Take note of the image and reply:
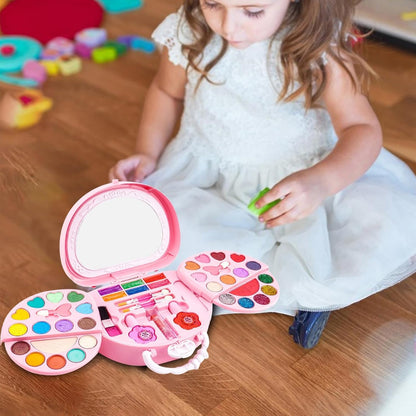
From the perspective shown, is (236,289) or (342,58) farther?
(342,58)

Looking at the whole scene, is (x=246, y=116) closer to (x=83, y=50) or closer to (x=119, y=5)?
(x=83, y=50)

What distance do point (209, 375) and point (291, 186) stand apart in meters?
0.28

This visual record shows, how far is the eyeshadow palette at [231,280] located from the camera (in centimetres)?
91

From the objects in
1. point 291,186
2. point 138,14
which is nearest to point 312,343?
point 291,186

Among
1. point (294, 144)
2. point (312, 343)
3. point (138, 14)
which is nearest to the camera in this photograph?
point (312, 343)

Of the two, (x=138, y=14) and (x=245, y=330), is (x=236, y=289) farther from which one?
(x=138, y=14)

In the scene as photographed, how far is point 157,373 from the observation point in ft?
2.99

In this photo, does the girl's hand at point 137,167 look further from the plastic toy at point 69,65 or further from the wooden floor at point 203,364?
the plastic toy at point 69,65

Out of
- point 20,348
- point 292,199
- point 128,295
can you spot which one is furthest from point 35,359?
point 292,199

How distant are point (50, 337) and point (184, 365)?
17 cm

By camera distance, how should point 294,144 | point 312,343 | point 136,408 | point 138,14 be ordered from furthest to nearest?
point 138,14 < point 294,144 < point 312,343 < point 136,408

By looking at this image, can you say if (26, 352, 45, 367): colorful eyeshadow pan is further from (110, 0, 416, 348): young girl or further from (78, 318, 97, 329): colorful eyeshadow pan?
(110, 0, 416, 348): young girl

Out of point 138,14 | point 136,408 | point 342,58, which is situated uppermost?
point 342,58

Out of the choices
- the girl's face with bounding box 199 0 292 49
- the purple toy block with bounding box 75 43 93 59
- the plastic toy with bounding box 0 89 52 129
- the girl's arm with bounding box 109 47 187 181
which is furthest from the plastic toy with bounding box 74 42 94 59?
the girl's face with bounding box 199 0 292 49
